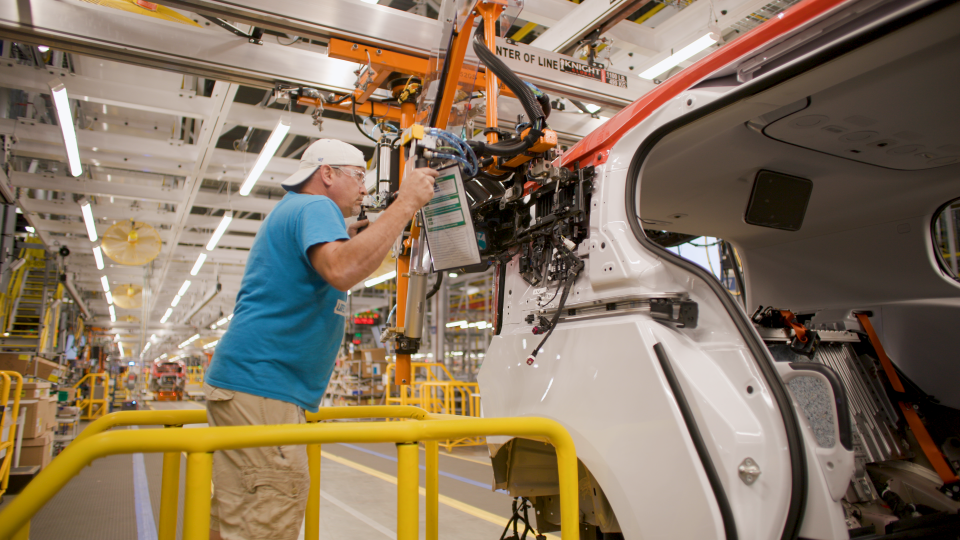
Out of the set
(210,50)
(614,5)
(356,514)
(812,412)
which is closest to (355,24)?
(210,50)

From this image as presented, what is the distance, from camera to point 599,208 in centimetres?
197

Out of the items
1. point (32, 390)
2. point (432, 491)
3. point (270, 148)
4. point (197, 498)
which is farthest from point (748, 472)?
point (32, 390)

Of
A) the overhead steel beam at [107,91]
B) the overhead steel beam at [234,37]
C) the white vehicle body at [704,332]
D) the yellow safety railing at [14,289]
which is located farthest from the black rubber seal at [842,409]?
the yellow safety railing at [14,289]

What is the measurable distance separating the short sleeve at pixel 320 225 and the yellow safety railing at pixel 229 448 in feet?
1.93

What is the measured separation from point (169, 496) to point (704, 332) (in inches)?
76.6

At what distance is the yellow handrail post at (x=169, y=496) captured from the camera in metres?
1.81

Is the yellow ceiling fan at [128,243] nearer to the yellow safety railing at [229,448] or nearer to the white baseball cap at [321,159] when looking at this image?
the yellow safety railing at [229,448]

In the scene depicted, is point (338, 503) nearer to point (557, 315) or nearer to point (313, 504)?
point (313, 504)

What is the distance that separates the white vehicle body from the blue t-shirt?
0.89 metres

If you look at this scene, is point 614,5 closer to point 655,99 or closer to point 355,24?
point 355,24

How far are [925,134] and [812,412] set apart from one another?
1.49 m

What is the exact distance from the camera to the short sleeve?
5.61 feet

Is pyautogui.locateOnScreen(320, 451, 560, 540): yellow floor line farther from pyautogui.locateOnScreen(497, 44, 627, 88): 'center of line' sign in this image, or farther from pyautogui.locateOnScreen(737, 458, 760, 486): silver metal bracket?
pyautogui.locateOnScreen(497, 44, 627, 88): 'center of line' sign

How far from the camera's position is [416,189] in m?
1.94
